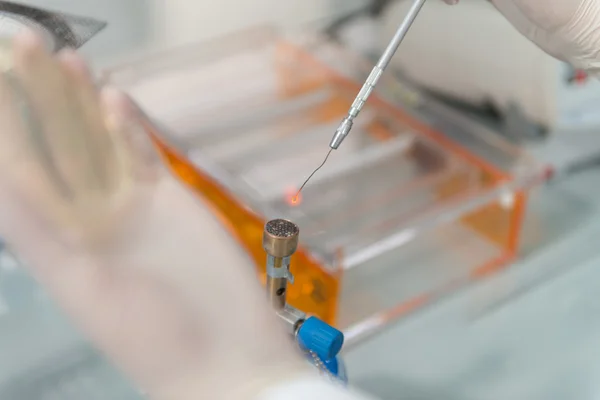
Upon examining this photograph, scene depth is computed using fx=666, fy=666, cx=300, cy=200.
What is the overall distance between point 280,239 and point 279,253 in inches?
0.7

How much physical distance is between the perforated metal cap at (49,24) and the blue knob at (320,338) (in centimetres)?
35

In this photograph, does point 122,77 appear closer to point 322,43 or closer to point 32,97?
point 322,43

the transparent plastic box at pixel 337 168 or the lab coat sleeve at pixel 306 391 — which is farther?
the transparent plastic box at pixel 337 168

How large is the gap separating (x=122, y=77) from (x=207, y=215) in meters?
0.95

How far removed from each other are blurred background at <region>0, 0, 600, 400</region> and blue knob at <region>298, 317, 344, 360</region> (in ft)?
0.78

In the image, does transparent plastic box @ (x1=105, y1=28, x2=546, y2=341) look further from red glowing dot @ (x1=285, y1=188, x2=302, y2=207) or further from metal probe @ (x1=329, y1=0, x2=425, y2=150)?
metal probe @ (x1=329, y1=0, x2=425, y2=150)

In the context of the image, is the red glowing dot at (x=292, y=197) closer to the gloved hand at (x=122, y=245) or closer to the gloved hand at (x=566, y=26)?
the gloved hand at (x=566, y=26)

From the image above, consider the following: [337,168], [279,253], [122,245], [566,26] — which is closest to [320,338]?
[279,253]

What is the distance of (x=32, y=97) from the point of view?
47 cm

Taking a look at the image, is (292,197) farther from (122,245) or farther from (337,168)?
(122,245)

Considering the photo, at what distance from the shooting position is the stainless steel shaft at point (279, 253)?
59 centimetres

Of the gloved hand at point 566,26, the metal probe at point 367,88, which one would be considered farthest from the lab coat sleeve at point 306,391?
the gloved hand at point 566,26

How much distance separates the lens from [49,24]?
708 millimetres

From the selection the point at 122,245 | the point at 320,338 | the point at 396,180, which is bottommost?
the point at 396,180
